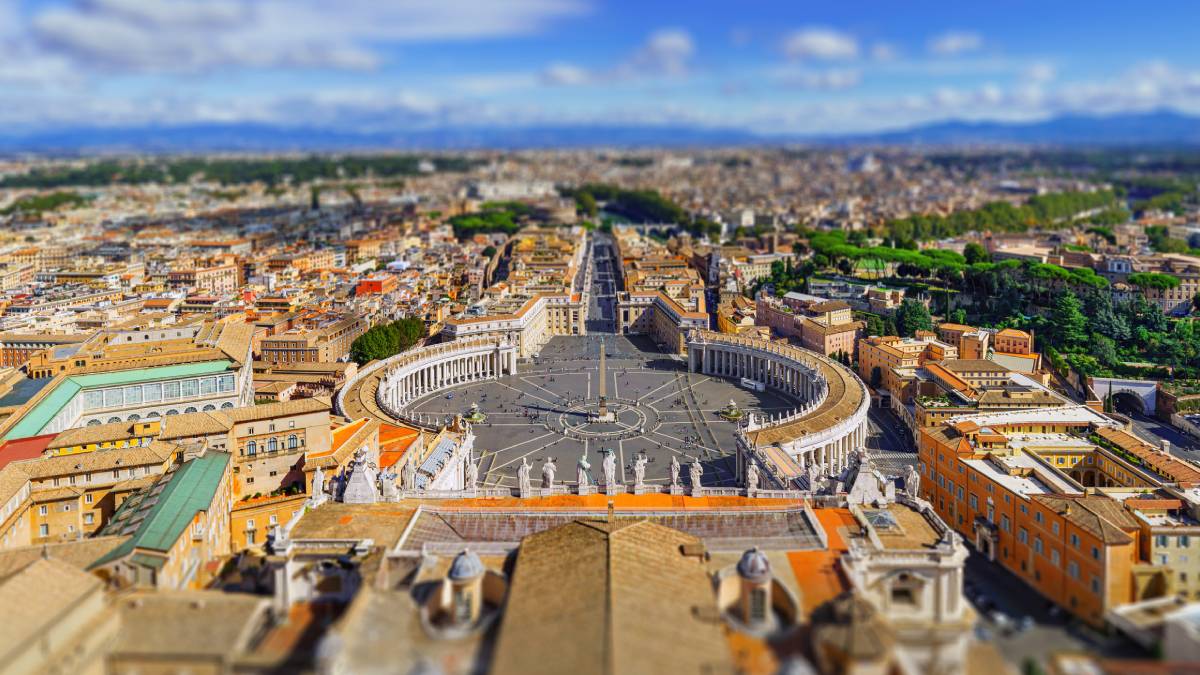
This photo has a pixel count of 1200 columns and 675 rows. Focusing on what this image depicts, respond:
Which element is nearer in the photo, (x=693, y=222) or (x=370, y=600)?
(x=370, y=600)

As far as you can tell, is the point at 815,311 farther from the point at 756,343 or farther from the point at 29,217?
the point at 29,217

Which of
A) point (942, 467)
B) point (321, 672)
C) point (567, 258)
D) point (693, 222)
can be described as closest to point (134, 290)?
point (567, 258)

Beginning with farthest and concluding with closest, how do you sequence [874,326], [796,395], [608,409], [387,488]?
[874,326], [796,395], [608,409], [387,488]

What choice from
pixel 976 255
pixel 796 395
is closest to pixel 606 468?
pixel 796 395

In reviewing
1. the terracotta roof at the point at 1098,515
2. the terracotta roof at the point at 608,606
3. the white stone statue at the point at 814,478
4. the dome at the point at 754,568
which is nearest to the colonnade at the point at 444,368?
the white stone statue at the point at 814,478

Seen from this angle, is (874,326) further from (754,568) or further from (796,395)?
(754,568)

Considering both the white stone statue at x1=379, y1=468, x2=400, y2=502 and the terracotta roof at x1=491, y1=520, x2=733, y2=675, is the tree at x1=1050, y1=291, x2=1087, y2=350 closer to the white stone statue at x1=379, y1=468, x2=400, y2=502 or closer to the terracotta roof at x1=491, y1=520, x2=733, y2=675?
the terracotta roof at x1=491, y1=520, x2=733, y2=675
